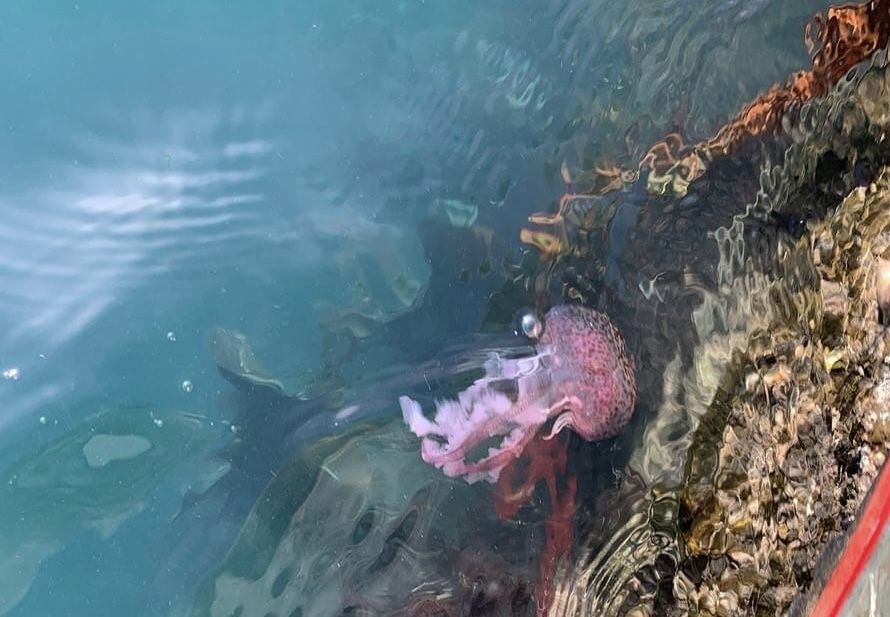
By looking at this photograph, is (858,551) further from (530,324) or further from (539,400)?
(530,324)

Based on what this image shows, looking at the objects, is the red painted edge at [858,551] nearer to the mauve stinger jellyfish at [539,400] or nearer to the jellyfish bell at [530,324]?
the mauve stinger jellyfish at [539,400]

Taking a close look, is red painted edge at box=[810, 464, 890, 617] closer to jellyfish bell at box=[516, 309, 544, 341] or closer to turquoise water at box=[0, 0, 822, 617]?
jellyfish bell at box=[516, 309, 544, 341]

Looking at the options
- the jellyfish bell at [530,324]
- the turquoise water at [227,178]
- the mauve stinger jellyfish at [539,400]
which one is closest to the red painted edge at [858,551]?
the mauve stinger jellyfish at [539,400]

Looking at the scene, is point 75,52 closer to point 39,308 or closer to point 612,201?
point 39,308

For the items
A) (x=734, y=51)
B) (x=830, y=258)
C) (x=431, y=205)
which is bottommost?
(x=431, y=205)

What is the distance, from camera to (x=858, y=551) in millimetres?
1817

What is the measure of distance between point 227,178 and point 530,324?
128 cm

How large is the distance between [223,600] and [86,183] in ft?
5.41

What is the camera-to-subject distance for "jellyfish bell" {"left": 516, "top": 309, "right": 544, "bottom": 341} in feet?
8.04

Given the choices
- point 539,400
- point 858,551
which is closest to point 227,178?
point 539,400

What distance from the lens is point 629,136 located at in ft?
7.88

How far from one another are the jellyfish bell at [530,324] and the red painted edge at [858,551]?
1143mm

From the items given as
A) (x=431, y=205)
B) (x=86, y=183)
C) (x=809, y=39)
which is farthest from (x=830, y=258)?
(x=86, y=183)

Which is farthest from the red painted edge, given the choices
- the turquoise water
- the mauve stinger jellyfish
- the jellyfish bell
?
the turquoise water
